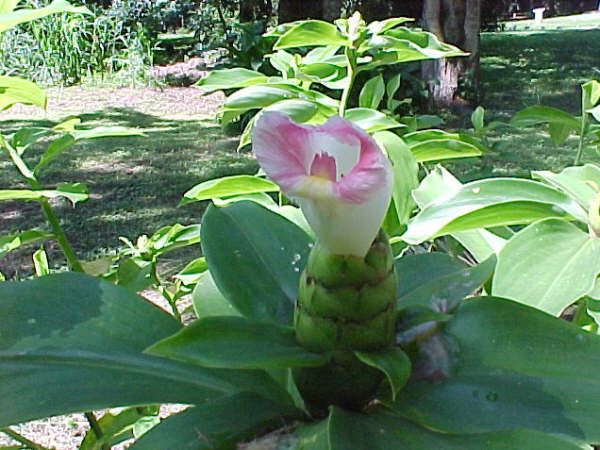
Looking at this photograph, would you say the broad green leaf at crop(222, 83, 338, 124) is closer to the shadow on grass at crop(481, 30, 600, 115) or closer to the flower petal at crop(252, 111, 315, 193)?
the flower petal at crop(252, 111, 315, 193)

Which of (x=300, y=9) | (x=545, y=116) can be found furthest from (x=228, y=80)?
(x=300, y=9)

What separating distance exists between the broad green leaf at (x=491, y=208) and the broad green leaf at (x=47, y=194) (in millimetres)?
544

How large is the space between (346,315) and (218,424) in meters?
0.13

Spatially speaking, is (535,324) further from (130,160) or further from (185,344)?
(130,160)

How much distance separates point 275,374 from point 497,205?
12.7 inches

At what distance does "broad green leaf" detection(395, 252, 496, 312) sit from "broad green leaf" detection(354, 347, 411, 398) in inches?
2.7

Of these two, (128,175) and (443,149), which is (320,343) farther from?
(128,175)

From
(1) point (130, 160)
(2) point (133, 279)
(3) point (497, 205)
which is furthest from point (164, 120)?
(3) point (497, 205)

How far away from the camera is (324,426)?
52 cm

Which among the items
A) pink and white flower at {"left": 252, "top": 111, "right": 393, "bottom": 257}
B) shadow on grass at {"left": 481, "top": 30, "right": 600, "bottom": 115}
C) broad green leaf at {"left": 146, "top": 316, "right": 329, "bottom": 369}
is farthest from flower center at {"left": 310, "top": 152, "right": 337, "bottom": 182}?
shadow on grass at {"left": 481, "top": 30, "right": 600, "bottom": 115}

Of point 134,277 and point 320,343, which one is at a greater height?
point 320,343

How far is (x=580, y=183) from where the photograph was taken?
35.4 inches

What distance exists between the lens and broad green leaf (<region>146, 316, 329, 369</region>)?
49 centimetres

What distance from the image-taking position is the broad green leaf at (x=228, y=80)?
1206 millimetres
